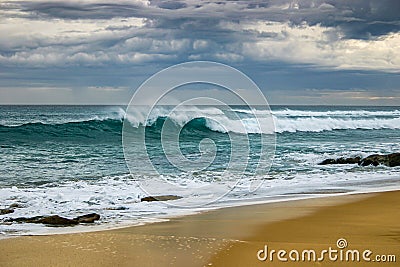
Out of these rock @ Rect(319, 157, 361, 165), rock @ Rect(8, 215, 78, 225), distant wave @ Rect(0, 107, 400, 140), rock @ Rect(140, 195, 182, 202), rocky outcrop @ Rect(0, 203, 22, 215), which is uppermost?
distant wave @ Rect(0, 107, 400, 140)

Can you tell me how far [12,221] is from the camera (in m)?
8.05

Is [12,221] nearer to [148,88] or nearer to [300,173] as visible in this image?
[148,88]

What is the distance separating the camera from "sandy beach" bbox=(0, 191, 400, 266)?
585 cm

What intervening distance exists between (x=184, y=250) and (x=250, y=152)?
586 inches

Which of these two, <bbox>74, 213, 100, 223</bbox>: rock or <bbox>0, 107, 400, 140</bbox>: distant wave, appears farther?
<bbox>0, 107, 400, 140</bbox>: distant wave

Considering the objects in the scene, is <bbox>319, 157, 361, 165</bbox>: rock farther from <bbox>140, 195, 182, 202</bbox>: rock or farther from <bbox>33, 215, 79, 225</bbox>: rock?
<bbox>33, 215, 79, 225</bbox>: rock

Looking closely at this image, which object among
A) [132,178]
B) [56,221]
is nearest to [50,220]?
[56,221]

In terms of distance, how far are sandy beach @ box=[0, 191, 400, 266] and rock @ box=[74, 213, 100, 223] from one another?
873 mm

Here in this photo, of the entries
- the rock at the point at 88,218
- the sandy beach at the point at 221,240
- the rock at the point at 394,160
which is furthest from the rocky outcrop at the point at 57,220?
the rock at the point at 394,160

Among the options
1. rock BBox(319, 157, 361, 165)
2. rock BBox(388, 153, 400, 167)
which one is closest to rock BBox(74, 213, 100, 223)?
rock BBox(319, 157, 361, 165)

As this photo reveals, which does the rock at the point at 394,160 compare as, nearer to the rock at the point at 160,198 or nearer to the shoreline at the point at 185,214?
the shoreline at the point at 185,214

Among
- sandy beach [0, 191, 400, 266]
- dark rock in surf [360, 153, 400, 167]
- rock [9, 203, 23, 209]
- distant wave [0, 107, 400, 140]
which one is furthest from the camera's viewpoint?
distant wave [0, 107, 400, 140]

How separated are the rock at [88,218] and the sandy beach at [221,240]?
87cm

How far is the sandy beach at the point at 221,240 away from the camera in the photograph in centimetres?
585
